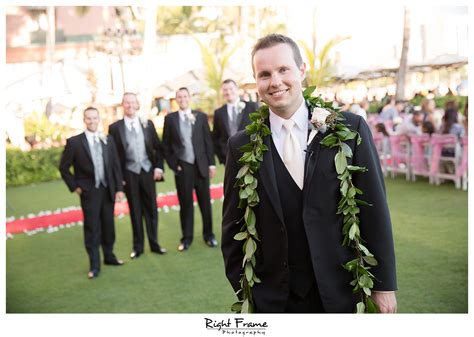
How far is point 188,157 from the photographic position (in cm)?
726

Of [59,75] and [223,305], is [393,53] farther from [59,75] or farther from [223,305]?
[223,305]

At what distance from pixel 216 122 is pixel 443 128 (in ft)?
13.7

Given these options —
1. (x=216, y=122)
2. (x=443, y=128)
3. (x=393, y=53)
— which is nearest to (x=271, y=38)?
(x=216, y=122)

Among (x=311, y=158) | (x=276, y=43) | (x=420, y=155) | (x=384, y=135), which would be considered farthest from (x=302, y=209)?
(x=384, y=135)

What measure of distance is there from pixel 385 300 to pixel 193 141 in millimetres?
4819

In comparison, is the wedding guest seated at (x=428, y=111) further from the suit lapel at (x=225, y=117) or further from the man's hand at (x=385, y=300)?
the man's hand at (x=385, y=300)

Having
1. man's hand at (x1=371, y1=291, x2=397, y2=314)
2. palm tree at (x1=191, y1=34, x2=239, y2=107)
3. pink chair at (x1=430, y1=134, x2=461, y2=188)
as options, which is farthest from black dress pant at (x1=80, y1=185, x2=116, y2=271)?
palm tree at (x1=191, y1=34, x2=239, y2=107)

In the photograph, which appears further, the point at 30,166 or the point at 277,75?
the point at 30,166

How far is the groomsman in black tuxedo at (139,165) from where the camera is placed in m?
6.99

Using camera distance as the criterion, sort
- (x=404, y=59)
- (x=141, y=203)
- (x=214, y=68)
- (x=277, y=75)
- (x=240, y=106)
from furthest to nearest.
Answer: (x=214, y=68) < (x=404, y=59) < (x=240, y=106) < (x=141, y=203) < (x=277, y=75)

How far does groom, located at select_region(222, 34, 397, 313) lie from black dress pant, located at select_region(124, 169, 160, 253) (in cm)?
451

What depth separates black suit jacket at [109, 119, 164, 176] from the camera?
22.9ft

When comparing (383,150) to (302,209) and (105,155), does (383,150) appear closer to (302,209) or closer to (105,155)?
(105,155)

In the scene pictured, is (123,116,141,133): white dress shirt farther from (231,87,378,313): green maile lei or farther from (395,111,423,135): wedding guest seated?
(395,111,423,135): wedding guest seated
